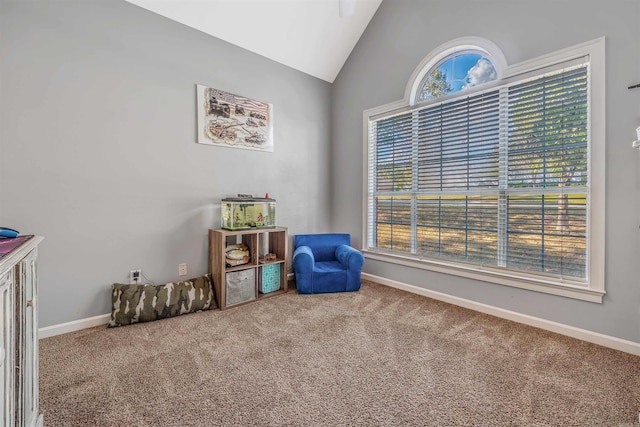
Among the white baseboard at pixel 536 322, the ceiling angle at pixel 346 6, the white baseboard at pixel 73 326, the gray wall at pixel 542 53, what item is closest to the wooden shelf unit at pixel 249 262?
the white baseboard at pixel 73 326

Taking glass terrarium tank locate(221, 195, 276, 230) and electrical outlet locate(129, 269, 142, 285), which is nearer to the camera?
electrical outlet locate(129, 269, 142, 285)

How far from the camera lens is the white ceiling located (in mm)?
2557

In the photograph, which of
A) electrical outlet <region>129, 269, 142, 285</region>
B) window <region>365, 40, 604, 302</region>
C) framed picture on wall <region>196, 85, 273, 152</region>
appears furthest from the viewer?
framed picture on wall <region>196, 85, 273, 152</region>

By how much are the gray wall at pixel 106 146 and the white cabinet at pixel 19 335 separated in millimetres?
1232

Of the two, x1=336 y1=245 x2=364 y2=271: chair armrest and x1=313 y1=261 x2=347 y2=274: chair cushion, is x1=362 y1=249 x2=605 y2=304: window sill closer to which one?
x1=336 y1=245 x2=364 y2=271: chair armrest

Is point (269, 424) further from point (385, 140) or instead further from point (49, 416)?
point (385, 140)

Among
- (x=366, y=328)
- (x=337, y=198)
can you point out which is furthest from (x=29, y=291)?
(x=337, y=198)

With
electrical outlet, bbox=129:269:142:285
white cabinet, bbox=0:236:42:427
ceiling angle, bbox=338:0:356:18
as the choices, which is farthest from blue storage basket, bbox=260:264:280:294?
ceiling angle, bbox=338:0:356:18

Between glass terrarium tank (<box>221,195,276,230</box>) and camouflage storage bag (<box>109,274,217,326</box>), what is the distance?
662mm

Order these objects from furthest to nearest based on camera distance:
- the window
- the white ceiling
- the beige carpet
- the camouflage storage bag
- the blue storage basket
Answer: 1. the blue storage basket
2. the white ceiling
3. the camouflage storage bag
4. the window
5. the beige carpet

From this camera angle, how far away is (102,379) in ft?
5.15

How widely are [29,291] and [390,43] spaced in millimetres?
3668

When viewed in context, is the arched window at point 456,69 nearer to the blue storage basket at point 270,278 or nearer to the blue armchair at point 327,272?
the blue armchair at point 327,272

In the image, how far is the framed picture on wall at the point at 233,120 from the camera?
274 cm
